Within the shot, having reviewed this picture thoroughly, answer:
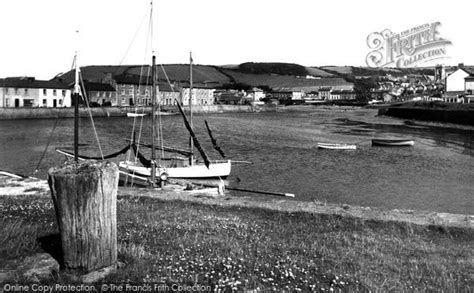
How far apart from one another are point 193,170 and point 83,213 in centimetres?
2493

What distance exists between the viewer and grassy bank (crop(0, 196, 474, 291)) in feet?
16.8

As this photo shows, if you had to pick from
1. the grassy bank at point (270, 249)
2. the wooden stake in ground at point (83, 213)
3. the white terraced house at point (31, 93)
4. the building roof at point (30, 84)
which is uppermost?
the building roof at point (30, 84)

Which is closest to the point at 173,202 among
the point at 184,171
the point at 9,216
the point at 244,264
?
the point at 9,216

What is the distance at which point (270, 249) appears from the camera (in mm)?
6340

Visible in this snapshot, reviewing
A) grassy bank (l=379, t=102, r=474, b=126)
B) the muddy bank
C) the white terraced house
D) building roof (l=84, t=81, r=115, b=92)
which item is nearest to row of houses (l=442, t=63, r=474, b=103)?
grassy bank (l=379, t=102, r=474, b=126)

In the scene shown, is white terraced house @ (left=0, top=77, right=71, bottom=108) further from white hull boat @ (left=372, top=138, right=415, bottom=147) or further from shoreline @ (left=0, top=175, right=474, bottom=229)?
shoreline @ (left=0, top=175, right=474, bottom=229)

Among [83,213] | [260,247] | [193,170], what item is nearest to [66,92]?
[193,170]

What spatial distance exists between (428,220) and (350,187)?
20.2m

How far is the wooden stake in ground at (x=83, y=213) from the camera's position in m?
4.85

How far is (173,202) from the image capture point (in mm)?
10141

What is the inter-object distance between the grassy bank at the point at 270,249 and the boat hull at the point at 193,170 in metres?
19.7

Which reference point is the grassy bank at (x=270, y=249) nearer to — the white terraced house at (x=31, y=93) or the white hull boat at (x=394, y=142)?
the white hull boat at (x=394, y=142)

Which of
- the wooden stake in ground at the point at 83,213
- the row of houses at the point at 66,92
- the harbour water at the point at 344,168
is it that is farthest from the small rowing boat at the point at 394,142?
the wooden stake in ground at the point at 83,213

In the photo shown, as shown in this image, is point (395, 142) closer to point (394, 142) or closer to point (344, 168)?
point (394, 142)
